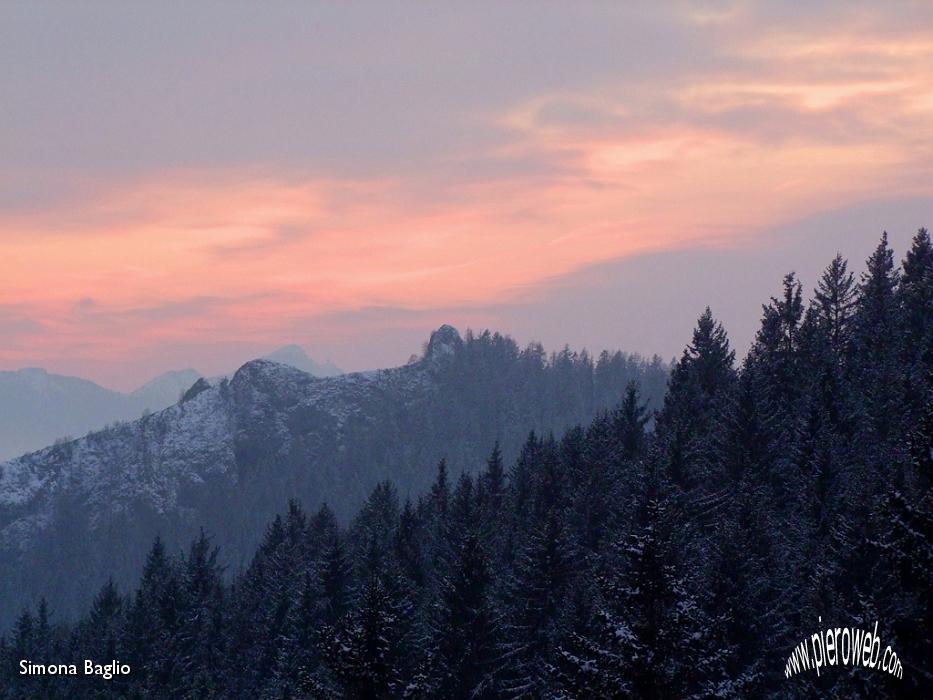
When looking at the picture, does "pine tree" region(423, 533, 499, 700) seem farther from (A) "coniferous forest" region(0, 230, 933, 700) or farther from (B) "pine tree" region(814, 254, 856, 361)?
(B) "pine tree" region(814, 254, 856, 361)

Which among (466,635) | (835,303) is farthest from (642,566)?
(835,303)

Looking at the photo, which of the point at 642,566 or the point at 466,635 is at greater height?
the point at 642,566

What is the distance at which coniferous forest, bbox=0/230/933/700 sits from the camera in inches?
863

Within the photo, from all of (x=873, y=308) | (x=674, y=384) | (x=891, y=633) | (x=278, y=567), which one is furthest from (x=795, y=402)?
(x=891, y=633)

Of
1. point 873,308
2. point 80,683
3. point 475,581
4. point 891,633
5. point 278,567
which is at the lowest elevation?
point 80,683

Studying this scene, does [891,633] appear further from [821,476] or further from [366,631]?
[821,476]

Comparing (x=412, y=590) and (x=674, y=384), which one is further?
(x=674, y=384)

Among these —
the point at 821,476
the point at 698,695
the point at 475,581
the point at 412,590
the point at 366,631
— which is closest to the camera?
the point at 698,695

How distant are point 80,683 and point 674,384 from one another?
46902 millimetres

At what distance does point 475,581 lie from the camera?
4172 cm

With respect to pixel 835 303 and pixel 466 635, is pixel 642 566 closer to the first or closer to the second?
pixel 466 635

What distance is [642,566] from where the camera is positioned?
22422 millimetres

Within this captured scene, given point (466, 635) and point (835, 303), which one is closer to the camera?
point (466, 635)

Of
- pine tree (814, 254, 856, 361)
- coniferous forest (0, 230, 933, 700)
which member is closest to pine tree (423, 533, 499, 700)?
coniferous forest (0, 230, 933, 700)
